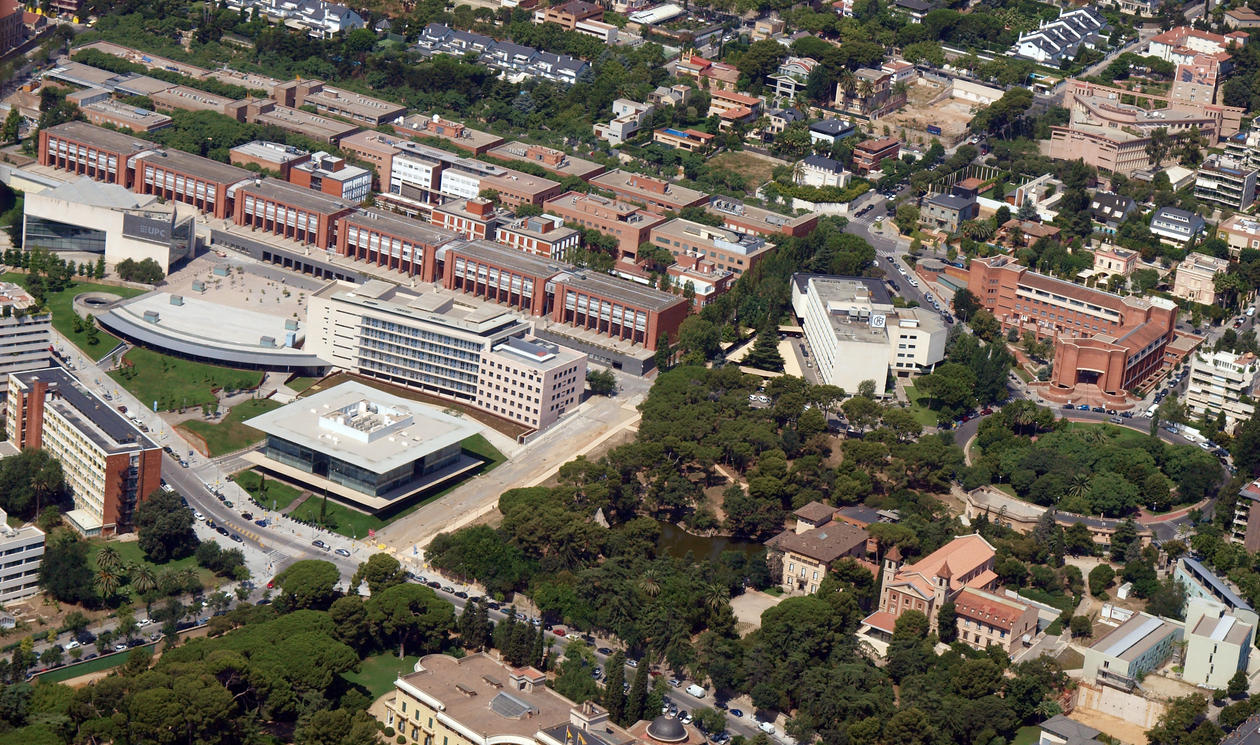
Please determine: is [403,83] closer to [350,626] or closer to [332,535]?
[332,535]

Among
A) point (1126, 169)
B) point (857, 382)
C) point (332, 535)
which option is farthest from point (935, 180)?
point (332, 535)

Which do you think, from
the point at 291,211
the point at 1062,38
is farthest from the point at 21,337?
the point at 1062,38

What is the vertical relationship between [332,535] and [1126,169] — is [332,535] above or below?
below

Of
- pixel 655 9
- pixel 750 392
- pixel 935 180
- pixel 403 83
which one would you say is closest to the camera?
pixel 750 392

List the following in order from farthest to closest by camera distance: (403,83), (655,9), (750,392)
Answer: (655,9) → (403,83) → (750,392)

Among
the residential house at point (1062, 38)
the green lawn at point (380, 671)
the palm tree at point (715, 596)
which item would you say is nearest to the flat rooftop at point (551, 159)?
the residential house at point (1062, 38)

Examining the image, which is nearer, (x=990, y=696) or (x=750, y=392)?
(x=990, y=696)
